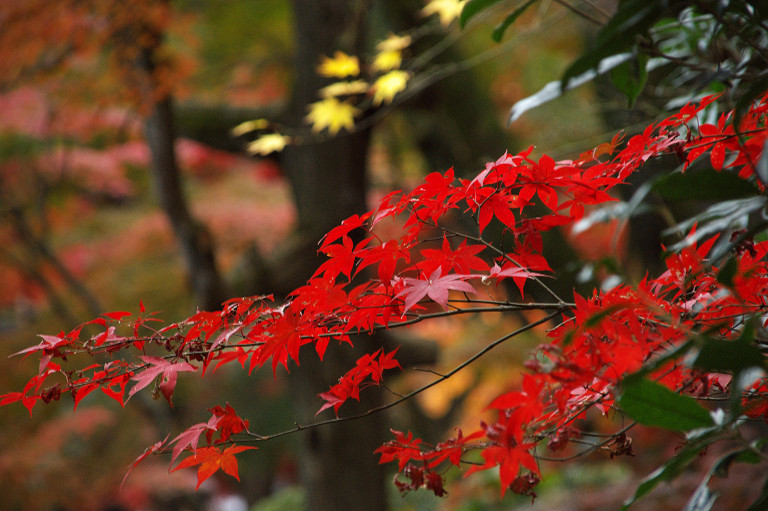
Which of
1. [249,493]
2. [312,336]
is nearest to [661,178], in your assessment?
[312,336]

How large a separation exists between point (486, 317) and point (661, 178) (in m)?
3.96

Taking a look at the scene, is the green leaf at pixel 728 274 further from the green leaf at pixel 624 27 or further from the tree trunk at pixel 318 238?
the tree trunk at pixel 318 238

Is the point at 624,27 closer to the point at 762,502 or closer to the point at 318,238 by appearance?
the point at 762,502

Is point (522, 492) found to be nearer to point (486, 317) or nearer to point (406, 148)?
point (486, 317)

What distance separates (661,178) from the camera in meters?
0.53

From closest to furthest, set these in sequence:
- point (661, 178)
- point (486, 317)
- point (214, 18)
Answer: point (661, 178)
point (486, 317)
point (214, 18)

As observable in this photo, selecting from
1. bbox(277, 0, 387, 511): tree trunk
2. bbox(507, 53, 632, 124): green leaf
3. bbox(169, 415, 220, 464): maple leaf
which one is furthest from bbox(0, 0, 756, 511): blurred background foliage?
bbox(169, 415, 220, 464): maple leaf

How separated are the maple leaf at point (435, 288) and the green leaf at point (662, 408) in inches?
8.3

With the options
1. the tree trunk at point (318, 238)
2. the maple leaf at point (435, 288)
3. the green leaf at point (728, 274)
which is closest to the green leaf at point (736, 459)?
the green leaf at point (728, 274)

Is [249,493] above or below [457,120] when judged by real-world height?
below

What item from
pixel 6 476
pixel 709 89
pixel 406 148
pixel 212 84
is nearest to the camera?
pixel 709 89

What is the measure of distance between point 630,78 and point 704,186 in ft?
1.09

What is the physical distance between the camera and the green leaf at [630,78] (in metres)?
0.84

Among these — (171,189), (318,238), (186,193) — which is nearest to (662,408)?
(318,238)
